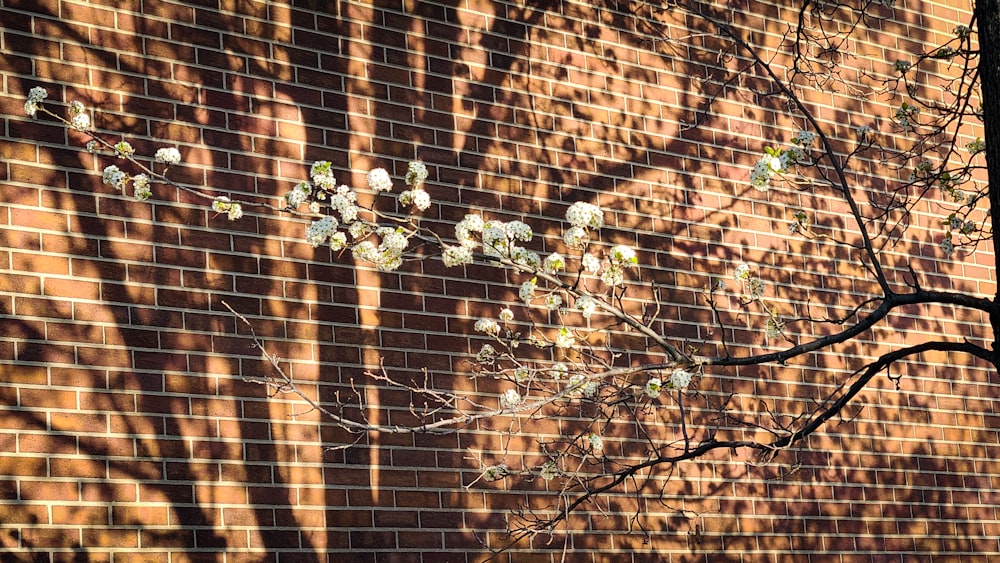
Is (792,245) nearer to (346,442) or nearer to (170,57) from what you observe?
(346,442)

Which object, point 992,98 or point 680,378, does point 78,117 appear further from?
point 992,98

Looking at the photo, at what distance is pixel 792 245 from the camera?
643cm

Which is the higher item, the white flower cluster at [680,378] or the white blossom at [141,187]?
the white blossom at [141,187]

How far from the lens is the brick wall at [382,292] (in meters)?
4.35

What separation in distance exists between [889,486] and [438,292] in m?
2.88

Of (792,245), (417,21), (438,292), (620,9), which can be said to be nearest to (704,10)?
(620,9)

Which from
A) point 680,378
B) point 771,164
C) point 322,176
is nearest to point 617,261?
point 680,378

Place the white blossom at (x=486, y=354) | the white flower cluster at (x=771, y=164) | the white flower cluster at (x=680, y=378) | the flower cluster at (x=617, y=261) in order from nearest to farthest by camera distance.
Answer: the flower cluster at (x=617, y=261) < the white flower cluster at (x=680, y=378) < the white flower cluster at (x=771, y=164) < the white blossom at (x=486, y=354)

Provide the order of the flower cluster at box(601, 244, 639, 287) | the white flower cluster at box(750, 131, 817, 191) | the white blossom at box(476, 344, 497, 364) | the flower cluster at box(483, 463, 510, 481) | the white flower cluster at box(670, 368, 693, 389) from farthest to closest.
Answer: the white blossom at box(476, 344, 497, 364) → the flower cluster at box(483, 463, 510, 481) → the white flower cluster at box(750, 131, 817, 191) → the white flower cluster at box(670, 368, 693, 389) → the flower cluster at box(601, 244, 639, 287)

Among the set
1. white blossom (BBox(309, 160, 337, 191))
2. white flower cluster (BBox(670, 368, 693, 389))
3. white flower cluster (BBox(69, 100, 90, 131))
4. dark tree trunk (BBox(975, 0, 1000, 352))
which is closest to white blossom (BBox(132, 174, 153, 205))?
white flower cluster (BBox(69, 100, 90, 131))

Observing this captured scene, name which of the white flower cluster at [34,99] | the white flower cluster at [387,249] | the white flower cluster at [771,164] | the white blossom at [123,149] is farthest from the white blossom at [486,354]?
the white flower cluster at [34,99]

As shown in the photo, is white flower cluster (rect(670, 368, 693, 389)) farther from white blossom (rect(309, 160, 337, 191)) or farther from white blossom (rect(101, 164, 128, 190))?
white blossom (rect(101, 164, 128, 190))

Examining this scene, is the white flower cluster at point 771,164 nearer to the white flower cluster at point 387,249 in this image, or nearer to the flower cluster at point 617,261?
the flower cluster at point 617,261

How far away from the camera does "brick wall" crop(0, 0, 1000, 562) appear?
4.35 metres
